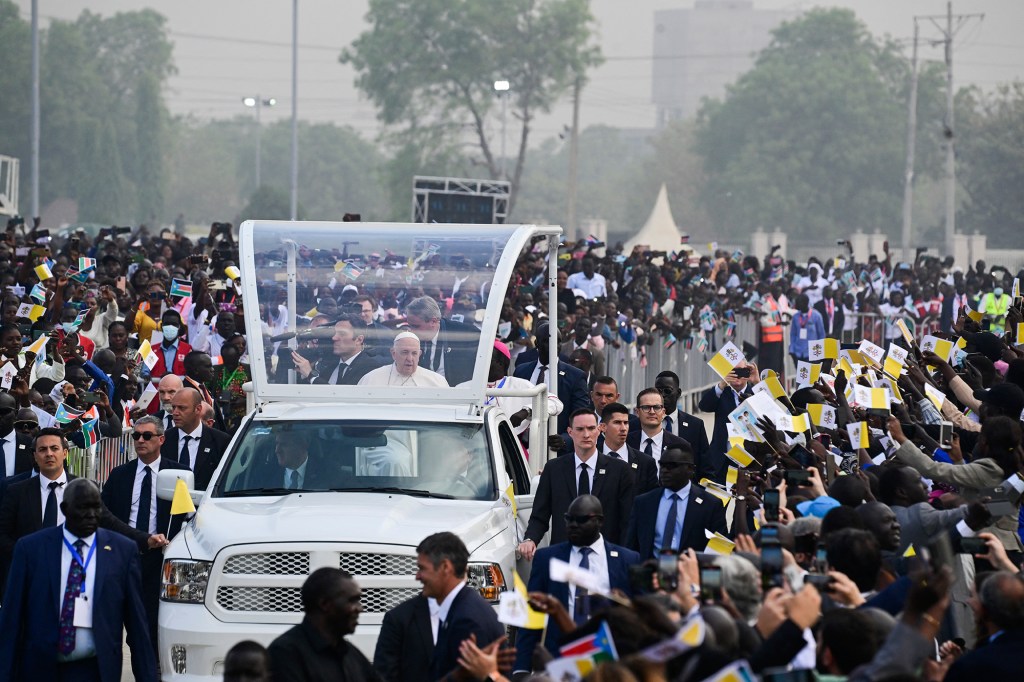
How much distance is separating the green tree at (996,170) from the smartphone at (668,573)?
81772mm

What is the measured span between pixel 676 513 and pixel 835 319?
72.6 ft

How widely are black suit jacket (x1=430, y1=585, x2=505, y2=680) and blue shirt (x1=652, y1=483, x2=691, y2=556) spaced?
273cm

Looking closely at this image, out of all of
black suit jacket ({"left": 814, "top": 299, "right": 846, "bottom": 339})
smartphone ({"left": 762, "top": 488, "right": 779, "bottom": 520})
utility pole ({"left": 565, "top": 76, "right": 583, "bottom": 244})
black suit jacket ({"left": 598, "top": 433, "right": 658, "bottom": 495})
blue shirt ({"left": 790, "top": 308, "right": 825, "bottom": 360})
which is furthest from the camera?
utility pole ({"left": 565, "top": 76, "right": 583, "bottom": 244})

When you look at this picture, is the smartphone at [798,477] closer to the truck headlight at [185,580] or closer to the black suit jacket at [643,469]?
the black suit jacket at [643,469]

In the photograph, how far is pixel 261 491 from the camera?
10.4 m

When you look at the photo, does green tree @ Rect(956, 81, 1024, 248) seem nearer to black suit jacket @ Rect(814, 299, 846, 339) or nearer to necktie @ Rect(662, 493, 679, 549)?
black suit jacket @ Rect(814, 299, 846, 339)

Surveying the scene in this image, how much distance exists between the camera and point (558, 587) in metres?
9.09

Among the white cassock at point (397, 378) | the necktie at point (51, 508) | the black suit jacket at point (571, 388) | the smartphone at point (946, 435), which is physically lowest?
the necktie at point (51, 508)

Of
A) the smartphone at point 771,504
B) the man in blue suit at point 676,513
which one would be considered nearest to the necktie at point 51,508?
the man in blue suit at point 676,513

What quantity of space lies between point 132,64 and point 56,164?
3380 centimetres

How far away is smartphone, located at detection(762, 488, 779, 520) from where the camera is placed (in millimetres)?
8883

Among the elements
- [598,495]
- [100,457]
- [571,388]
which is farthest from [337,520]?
[571,388]

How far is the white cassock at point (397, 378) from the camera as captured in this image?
37.6 feet

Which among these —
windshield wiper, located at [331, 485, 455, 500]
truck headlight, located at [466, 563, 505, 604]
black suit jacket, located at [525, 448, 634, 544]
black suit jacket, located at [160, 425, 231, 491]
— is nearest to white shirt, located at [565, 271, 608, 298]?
black suit jacket, located at [160, 425, 231, 491]
